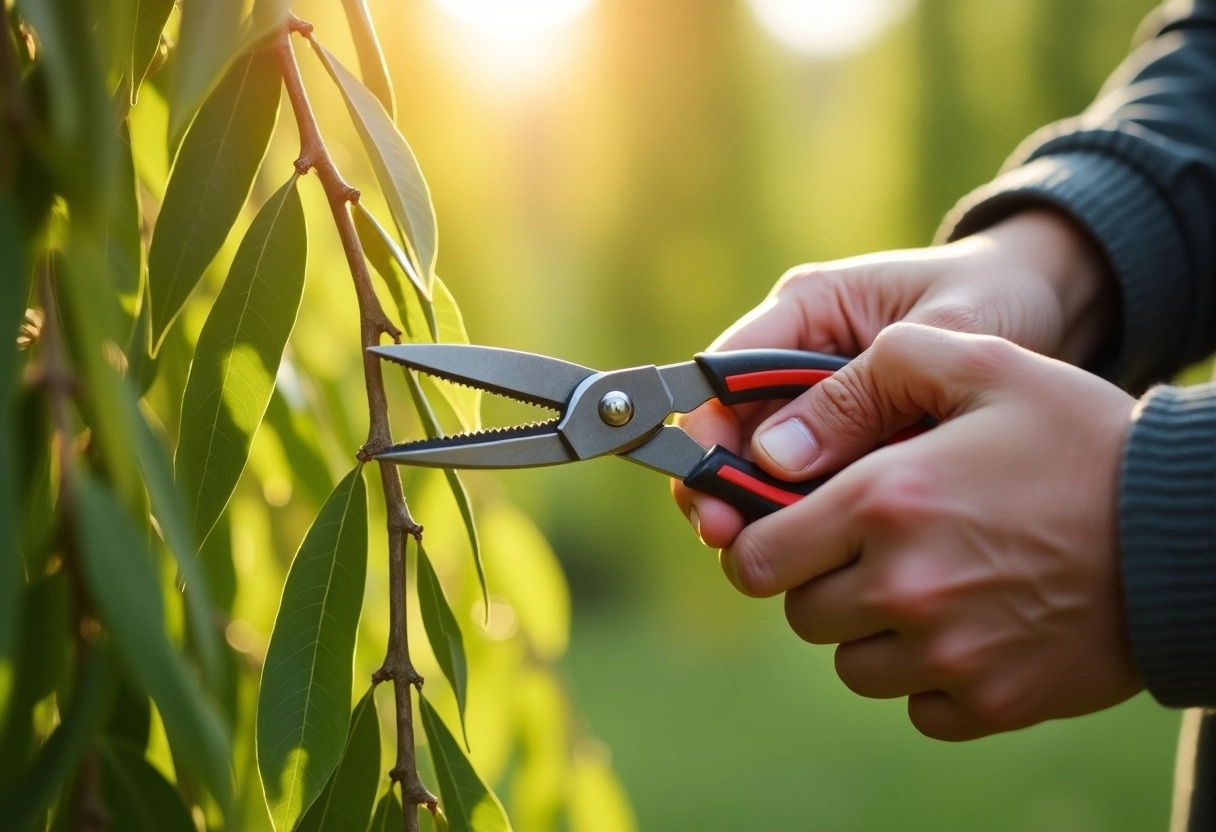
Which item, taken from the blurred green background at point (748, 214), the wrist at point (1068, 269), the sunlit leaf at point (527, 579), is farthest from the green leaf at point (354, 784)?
the blurred green background at point (748, 214)

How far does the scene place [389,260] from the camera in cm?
60

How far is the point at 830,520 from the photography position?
72 cm

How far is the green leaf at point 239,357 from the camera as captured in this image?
538 mm

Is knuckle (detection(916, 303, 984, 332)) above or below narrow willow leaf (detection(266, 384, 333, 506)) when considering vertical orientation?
below

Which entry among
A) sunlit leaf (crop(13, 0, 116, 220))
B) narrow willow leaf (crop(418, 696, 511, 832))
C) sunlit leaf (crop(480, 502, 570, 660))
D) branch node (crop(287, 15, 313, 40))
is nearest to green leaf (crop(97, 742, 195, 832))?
narrow willow leaf (crop(418, 696, 511, 832))

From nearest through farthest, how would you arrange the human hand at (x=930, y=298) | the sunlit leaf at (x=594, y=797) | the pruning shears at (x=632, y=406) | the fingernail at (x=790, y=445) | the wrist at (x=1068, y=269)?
the pruning shears at (x=632, y=406), the fingernail at (x=790, y=445), the human hand at (x=930, y=298), the wrist at (x=1068, y=269), the sunlit leaf at (x=594, y=797)

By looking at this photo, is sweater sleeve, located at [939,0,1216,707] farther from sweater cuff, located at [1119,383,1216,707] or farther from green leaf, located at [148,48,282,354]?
green leaf, located at [148,48,282,354]

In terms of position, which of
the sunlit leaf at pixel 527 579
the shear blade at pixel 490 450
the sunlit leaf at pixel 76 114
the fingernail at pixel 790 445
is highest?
the sunlit leaf at pixel 76 114

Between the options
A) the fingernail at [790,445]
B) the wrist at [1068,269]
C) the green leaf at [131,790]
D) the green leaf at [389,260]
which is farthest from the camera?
the wrist at [1068,269]

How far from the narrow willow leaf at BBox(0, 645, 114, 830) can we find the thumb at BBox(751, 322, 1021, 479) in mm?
505

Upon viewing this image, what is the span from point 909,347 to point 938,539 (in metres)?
0.14

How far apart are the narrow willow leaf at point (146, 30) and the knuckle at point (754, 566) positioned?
0.48 m

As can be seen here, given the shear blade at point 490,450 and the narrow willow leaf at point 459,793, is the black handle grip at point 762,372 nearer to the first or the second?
the shear blade at point 490,450

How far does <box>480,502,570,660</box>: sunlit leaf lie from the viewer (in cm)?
118
